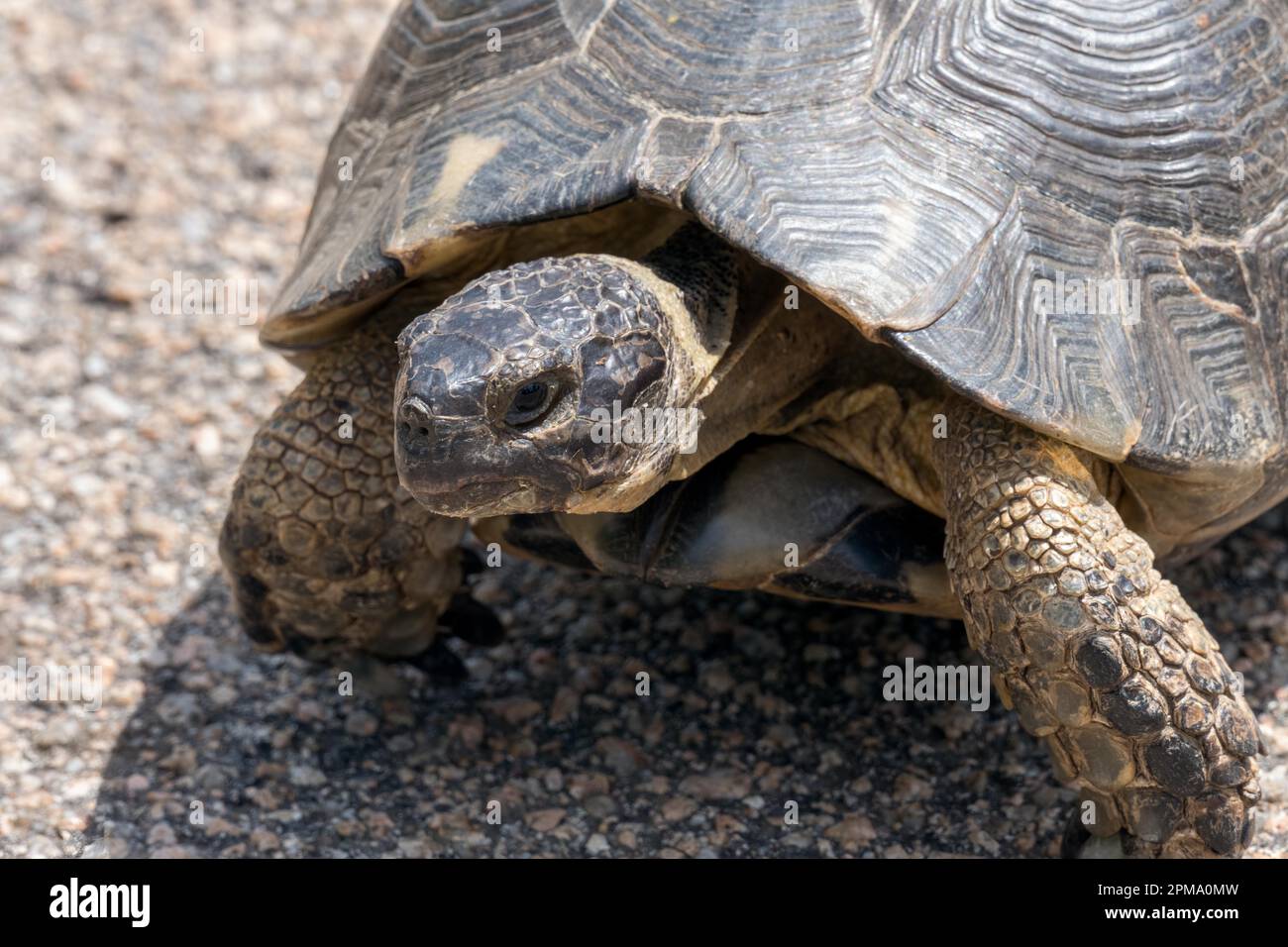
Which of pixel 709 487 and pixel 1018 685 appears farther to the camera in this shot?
pixel 709 487

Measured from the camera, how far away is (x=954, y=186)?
148 inches

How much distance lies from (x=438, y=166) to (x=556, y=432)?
1.02 meters

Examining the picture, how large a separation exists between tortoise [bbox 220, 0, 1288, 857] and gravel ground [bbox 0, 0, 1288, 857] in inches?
15.8

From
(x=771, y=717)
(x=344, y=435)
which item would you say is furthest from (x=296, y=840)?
(x=771, y=717)

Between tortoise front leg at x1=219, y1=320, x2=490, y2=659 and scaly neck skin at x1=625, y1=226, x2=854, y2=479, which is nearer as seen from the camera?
scaly neck skin at x1=625, y1=226, x2=854, y2=479

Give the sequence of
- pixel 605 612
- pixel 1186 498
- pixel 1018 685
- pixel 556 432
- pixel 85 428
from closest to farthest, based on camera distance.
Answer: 1. pixel 556 432
2. pixel 1018 685
3. pixel 1186 498
4. pixel 605 612
5. pixel 85 428

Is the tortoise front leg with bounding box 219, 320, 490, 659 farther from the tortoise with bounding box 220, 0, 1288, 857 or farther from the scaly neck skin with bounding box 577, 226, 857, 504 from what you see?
the scaly neck skin with bounding box 577, 226, 857, 504

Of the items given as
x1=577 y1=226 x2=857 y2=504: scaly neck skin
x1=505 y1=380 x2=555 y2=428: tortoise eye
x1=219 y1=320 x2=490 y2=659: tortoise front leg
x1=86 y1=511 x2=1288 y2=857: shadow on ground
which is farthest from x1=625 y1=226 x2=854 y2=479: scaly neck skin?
x1=86 y1=511 x2=1288 y2=857: shadow on ground

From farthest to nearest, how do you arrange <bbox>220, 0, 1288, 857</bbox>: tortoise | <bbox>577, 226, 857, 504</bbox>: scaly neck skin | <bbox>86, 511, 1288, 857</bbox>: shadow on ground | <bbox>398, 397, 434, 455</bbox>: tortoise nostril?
<bbox>86, 511, 1288, 857</bbox>: shadow on ground, <bbox>577, 226, 857, 504</bbox>: scaly neck skin, <bbox>220, 0, 1288, 857</bbox>: tortoise, <bbox>398, 397, 434, 455</bbox>: tortoise nostril

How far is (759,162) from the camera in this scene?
147 inches

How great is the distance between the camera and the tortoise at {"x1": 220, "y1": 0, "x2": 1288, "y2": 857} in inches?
141

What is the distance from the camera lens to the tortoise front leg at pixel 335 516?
4246 mm

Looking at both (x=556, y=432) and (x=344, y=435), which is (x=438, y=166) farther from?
(x=556, y=432)

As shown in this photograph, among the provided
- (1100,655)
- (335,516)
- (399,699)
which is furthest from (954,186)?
(399,699)
